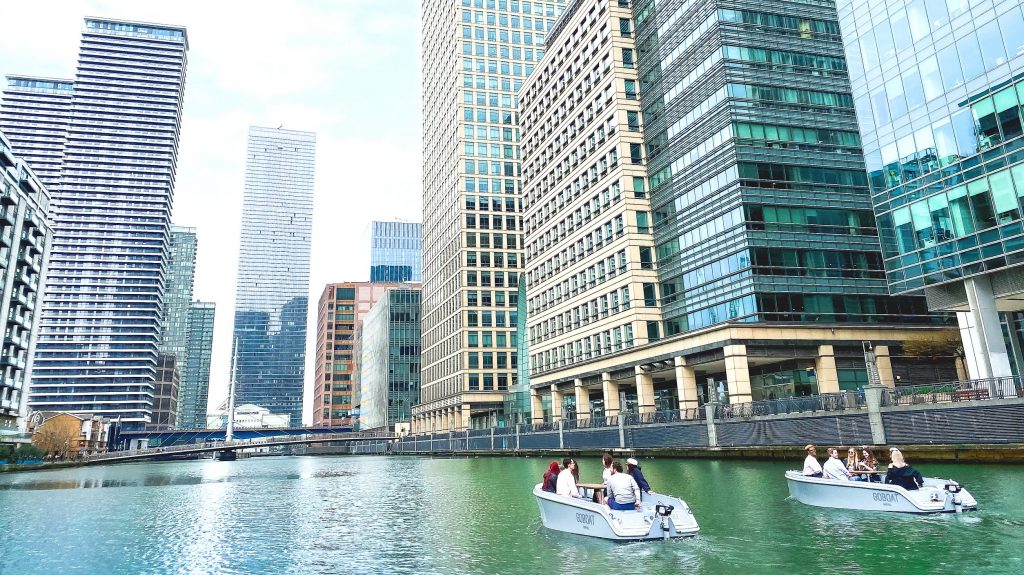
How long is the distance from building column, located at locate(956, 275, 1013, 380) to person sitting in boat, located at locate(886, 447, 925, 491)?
20780mm

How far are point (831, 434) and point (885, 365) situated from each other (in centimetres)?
1829

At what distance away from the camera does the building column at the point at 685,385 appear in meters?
57.5

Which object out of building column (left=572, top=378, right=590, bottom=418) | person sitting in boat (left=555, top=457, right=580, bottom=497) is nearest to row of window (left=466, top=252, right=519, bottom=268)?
building column (left=572, top=378, right=590, bottom=418)

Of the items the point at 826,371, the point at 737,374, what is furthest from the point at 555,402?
the point at 826,371

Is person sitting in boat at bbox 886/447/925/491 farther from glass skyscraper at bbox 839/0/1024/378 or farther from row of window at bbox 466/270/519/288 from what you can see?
row of window at bbox 466/270/519/288

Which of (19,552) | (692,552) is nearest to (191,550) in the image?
(19,552)

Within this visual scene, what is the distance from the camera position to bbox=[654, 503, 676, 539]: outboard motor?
1653 cm

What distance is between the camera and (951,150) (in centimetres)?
3869

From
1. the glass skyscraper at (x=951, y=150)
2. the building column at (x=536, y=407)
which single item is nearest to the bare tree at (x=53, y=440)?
the building column at (x=536, y=407)

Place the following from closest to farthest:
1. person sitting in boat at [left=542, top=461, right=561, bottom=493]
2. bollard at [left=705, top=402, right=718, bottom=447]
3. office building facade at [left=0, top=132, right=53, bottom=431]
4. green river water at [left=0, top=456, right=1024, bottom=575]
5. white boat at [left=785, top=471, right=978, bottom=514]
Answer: green river water at [left=0, top=456, right=1024, bottom=575], white boat at [left=785, top=471, right=978, bottom=514], person sitting in boat at [left=542, top=461, right=561, bottom=493], bollard at [left=705, top=402, right=718, bottom=447], office building facade at [left=0, top=132, right=53, bottom=431]

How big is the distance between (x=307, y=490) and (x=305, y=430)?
161 meters

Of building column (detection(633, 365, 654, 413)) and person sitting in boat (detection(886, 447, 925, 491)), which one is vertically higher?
building column (detection(633, 365, 654, 413))

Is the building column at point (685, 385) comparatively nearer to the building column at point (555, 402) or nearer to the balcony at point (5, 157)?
the building column at point (555, 402)

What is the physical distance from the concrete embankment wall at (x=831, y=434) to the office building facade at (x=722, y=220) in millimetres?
3500
